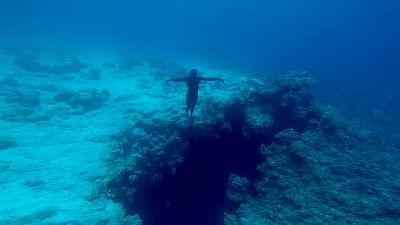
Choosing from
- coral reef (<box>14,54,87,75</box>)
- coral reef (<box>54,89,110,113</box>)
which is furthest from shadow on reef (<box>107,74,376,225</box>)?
coral reef (<box>14,54,87,75</box>)

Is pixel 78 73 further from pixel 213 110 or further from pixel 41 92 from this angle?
pixel 213 110

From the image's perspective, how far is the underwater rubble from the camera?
16.1 feet

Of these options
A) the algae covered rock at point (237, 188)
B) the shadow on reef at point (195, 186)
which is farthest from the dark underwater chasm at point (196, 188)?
the algae covered rock at point (237, 188)

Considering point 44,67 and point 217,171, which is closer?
point 217,171

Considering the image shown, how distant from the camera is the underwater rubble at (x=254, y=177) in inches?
194

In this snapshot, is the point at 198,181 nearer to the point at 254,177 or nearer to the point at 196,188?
the point at 196,188

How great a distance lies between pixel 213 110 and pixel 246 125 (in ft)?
5.62

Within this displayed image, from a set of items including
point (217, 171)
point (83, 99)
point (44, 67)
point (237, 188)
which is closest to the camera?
point (237, 188)

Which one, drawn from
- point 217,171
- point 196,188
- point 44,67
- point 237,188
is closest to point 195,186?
point 196,188

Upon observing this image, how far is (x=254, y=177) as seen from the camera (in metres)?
6.48

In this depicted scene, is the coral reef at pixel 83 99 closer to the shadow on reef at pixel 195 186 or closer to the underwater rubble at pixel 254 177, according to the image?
the underwater rubble at pixel 254 177

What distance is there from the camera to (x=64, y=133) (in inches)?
572

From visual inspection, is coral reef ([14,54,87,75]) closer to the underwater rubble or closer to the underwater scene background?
the underwater scene background

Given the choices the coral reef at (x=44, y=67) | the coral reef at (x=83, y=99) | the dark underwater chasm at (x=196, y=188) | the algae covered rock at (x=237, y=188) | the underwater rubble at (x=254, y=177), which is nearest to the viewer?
the underwater rubble at (x=254, y=177)
